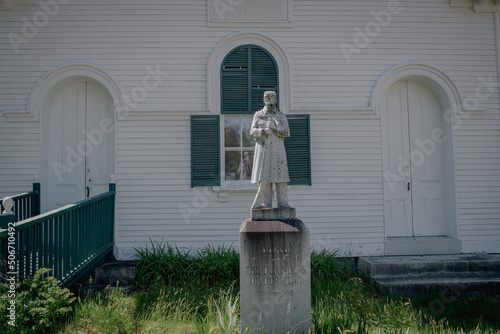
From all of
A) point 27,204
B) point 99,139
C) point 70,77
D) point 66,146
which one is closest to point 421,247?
point 99,139

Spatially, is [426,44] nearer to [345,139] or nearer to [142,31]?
[345,139]

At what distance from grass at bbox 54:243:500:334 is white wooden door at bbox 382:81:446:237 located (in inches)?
62.7

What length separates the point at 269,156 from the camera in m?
4.20

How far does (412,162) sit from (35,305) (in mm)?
6590

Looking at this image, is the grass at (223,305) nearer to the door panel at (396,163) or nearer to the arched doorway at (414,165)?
the door panel at (396,163)

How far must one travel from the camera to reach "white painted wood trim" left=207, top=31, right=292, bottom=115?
6.66 m

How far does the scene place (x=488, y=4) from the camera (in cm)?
694

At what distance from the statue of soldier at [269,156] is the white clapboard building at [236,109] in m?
2.31

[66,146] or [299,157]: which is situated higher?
[66,146]

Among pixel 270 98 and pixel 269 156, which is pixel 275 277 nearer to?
pixel 269 156

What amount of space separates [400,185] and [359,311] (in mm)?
3972

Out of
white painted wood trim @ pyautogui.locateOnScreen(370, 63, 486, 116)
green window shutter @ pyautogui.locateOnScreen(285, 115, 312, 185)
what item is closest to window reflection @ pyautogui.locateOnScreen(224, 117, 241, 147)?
green window shutter @ pyautogui.locateOnScreen(285, 115, 312, 185)

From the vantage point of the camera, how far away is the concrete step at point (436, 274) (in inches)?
221

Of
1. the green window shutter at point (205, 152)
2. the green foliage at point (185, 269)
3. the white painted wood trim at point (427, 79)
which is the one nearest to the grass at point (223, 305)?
the green foliage at point (185, 269)
